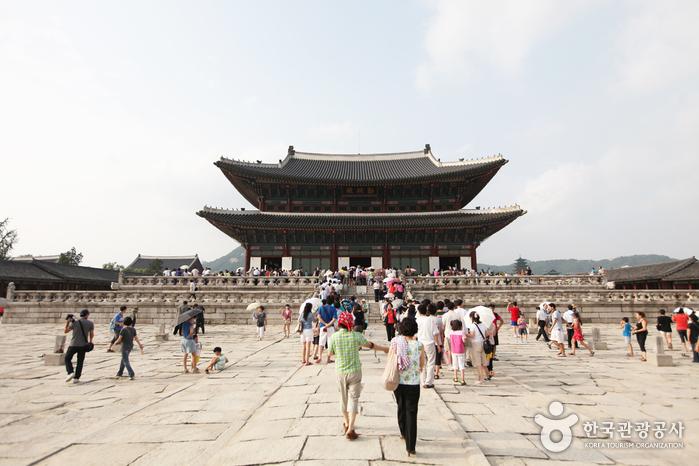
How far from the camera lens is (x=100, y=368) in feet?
33.4

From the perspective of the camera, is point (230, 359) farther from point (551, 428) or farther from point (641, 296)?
point (641, 296)

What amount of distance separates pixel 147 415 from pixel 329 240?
2624 centimetres

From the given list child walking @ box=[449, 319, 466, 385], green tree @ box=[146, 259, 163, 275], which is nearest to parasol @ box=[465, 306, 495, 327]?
child walking @ box=[449, 319, 466, 385]

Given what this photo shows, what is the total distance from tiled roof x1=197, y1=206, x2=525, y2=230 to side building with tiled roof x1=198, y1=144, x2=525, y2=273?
0.08m

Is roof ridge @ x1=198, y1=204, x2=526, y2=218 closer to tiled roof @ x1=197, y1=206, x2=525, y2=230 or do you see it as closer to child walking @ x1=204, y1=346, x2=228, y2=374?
tiled roof @ x1=197, y1=206, x2=525, y2=230

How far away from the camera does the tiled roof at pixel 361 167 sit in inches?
1282

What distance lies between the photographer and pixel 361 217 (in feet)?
106

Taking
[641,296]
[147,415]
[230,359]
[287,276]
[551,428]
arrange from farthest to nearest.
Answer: [287,276] < [641,296] < [230,359] < [147,415] < [551,428]

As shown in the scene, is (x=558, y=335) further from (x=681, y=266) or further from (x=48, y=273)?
(x=48, y=273)

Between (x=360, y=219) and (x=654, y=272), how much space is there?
2823 cm

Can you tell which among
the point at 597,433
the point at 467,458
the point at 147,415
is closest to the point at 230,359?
the point at 147,415

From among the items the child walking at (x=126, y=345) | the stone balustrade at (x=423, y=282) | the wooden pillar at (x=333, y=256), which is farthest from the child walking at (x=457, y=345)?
the wooden pillar at (x=333, y=256)

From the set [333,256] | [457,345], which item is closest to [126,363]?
[457,345]

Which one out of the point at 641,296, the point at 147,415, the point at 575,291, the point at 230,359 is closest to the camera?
the point at 147,415
